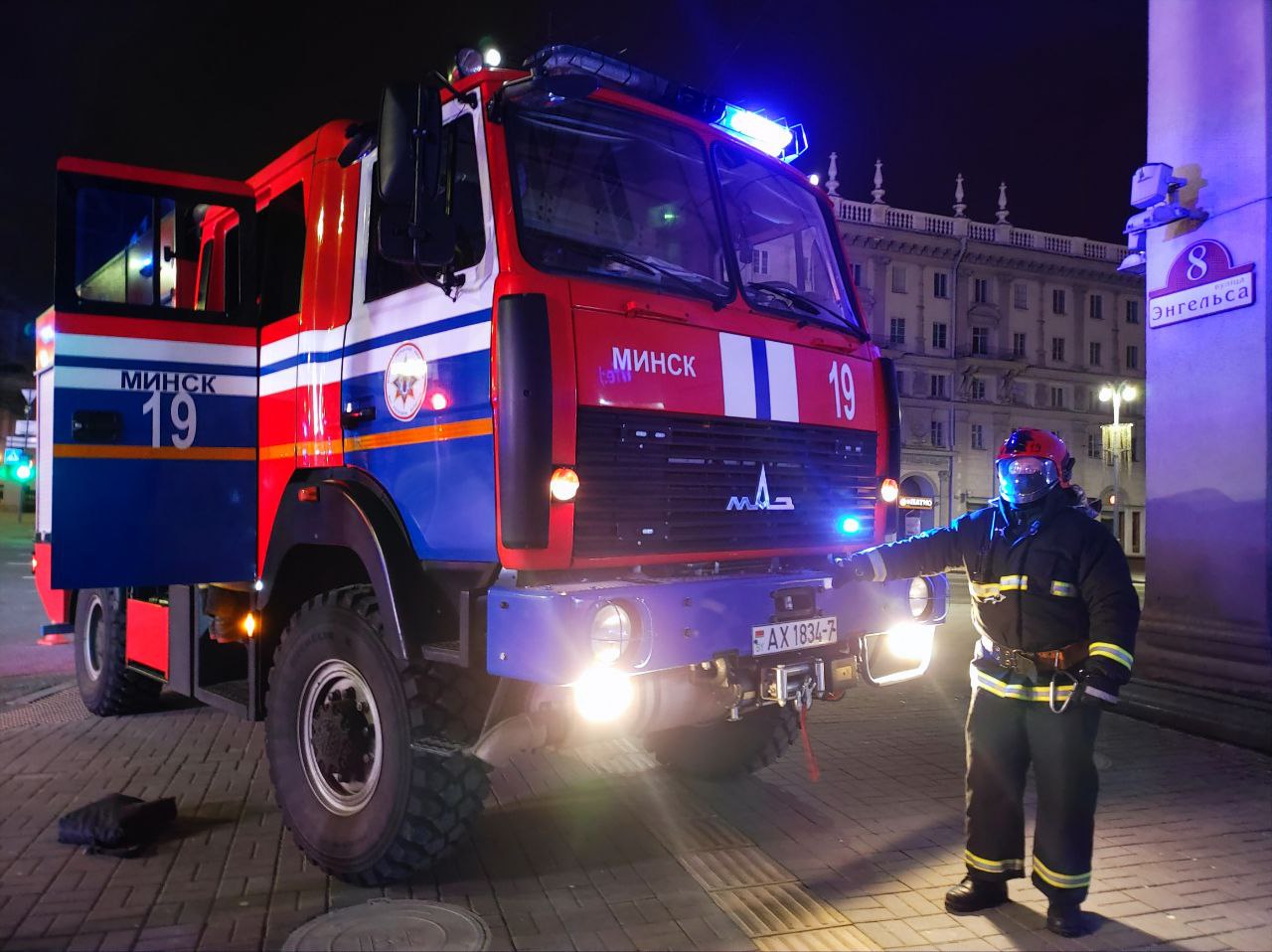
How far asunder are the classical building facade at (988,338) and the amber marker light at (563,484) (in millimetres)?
44660

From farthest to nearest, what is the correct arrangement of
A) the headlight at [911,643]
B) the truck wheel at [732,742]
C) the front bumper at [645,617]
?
the truck wheel at [732,742]
the headlight at [911,643]
the front bumper at [645,617]

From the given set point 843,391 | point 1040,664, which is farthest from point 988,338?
point 1040,664

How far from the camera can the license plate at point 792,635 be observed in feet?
11.9

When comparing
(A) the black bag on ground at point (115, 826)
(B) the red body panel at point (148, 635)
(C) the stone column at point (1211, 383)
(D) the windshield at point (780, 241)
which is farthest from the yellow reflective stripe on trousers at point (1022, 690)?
(C) the stone column at point (1211, 383)

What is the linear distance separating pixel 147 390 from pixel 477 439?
2.23m

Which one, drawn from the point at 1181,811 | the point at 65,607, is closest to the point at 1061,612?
the point at 1181,811

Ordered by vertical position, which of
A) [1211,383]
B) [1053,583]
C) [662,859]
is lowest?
[662,859]

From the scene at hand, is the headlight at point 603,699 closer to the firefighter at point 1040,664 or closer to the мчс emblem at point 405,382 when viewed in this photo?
the firefighter at point 1040,664

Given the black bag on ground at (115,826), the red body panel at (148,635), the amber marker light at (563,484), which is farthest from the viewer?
the red body panel at (148,635)

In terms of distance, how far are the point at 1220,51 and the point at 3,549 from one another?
92.0ft

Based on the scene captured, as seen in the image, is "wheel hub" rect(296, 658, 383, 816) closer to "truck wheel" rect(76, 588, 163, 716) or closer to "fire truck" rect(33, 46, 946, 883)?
"fire truck" rect(33, 46, 946, 883)

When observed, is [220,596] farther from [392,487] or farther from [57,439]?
[392,487]

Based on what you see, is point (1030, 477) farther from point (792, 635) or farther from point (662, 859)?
point (662, 859)

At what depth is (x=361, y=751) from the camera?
12.7ft
